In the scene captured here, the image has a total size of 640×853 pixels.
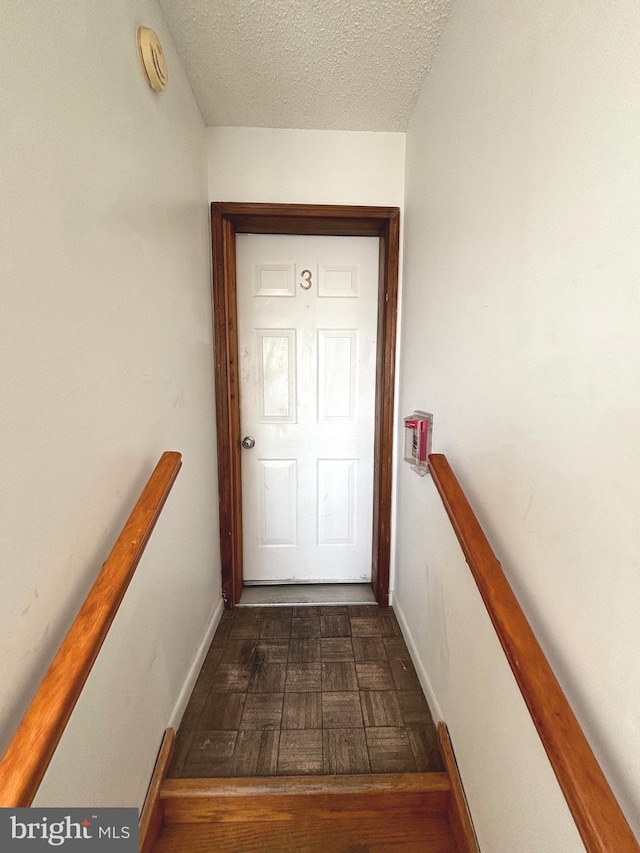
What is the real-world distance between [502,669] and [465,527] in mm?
328

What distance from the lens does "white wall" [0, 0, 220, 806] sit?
62 centimetres

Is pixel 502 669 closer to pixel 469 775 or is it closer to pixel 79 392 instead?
pixel 469 775

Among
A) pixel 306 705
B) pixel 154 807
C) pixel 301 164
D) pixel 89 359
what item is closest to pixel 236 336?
pixel 301 164

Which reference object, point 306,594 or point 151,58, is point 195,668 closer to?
point 306,594

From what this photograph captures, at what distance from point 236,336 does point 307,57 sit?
1.11 m

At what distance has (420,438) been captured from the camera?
1.48 meters

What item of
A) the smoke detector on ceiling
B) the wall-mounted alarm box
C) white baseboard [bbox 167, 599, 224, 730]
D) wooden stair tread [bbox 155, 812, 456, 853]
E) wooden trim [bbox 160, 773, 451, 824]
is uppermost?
the smoke detector on ceiling

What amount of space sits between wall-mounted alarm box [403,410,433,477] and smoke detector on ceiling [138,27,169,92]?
53.9 inches

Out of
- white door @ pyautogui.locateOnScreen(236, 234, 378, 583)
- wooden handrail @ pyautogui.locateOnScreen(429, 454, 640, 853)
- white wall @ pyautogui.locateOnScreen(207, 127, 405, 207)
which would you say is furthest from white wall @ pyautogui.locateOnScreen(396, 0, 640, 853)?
white door @ pyautogui.locateOnScreen(236, 234, 378, 583)

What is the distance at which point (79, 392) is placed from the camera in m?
0.79

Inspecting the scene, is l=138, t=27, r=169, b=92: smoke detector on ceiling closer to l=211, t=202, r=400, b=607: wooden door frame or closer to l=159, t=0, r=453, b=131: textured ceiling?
l=159, t=0, r=453, b=131: textured ceiling

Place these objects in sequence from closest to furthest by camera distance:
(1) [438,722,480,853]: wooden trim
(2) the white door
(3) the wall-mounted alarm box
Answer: (1) [438,722,480,853]: wooden trim < (3) the wall-mounted alarm box < (2) the white door

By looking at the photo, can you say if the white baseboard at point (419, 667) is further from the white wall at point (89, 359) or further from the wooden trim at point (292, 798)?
the white wall at point (89, 359)

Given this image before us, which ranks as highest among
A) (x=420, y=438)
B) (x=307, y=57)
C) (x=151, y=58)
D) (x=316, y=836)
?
(x=307, y=57)
